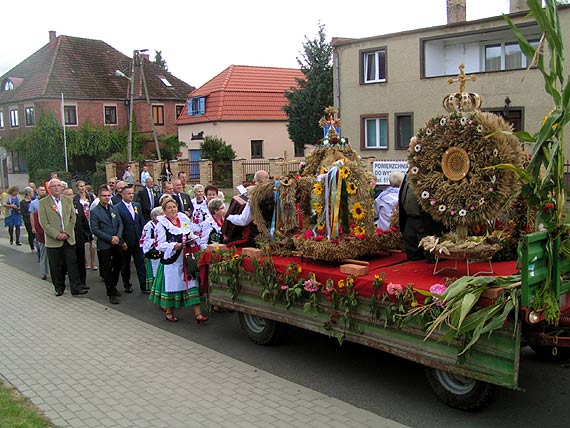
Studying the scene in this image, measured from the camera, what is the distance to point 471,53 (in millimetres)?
28719

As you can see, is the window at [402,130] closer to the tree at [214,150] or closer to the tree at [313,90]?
the tree at [313,90]

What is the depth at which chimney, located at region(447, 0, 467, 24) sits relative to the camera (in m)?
29.9

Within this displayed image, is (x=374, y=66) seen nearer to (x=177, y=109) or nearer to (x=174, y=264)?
(x=174, y=264)

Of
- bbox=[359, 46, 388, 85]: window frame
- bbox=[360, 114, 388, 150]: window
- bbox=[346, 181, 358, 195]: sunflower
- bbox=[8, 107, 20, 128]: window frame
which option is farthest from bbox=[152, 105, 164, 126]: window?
bbox=[346, 181, 358, 195]: sunflower

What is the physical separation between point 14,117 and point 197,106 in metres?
15.3

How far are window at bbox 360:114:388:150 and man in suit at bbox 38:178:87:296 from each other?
2163cm

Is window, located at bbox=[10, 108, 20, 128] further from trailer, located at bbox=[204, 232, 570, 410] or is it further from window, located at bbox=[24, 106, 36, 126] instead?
trailer, located at bbox=[204, 232, 570, 410]

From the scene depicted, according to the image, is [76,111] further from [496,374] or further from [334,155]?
[496,374]

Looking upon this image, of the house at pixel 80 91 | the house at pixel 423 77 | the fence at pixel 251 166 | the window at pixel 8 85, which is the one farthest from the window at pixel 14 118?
the house at pixel 423 77

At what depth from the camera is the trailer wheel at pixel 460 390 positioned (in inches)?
213

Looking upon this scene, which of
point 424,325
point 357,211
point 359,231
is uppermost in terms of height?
point 357,211

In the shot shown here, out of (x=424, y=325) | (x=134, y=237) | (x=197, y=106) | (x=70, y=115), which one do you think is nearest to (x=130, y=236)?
(x=134, y=237)

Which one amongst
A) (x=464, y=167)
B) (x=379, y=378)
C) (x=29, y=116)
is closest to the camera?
(x=464, y=167)

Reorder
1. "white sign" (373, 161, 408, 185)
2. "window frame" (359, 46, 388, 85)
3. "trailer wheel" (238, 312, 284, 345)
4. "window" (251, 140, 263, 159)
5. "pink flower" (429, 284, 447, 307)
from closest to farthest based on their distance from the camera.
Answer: "pink flower" (429, 284, 447, 307) → "trailer wheel" (238, 312, 284, 345) → "white sign" (373, 161, 408, 185) → "window frame" (359, 46, 388, 85) → "window" (251, 140, 263, 159)
